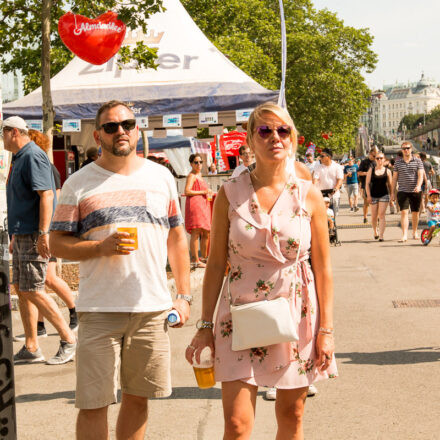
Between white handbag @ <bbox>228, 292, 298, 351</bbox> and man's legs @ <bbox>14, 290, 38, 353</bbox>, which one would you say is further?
man's legs @ <bbox>14, 290, 38, 353</bbox>

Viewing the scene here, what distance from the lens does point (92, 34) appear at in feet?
35.3

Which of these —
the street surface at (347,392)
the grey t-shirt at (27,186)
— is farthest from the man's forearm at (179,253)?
the grey t-shirt at (27,186)

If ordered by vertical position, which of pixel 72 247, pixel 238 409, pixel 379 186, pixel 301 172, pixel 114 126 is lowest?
pixel 379 186

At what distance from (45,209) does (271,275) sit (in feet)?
11.2

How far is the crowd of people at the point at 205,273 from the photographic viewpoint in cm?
333

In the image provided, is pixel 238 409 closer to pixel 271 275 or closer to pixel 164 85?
pixel 271 275

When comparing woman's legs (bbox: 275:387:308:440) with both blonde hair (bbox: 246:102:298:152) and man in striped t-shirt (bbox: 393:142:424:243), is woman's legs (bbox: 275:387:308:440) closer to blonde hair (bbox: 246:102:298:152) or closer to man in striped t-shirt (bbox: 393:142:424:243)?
blonde hair (bbox: 246:102:298:152)

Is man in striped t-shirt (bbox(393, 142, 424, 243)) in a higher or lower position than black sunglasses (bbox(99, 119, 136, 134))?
lower

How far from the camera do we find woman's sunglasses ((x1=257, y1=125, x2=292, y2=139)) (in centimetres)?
343

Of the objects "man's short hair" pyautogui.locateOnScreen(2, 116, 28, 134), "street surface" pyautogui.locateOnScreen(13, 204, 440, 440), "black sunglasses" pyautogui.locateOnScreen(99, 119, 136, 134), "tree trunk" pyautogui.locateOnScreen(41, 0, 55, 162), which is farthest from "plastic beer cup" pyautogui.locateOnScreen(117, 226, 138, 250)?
"tree trunk" pyautogui.locateOnScreen(41, 0, 55, 162)

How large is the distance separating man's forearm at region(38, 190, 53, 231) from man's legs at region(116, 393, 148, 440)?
9.12ft

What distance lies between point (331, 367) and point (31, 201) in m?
3.68

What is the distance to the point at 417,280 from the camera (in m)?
11.0

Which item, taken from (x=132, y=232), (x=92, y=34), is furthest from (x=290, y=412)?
(x=92, y=34)
